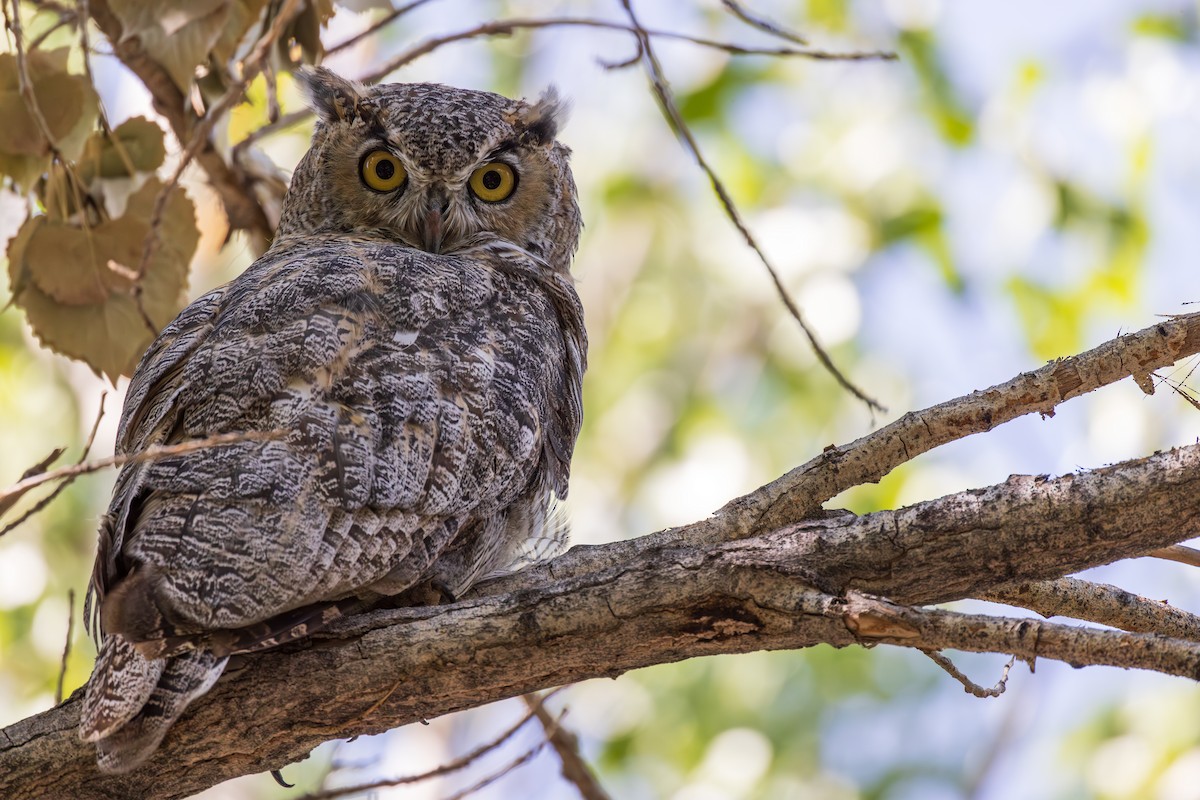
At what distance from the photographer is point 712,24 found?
8.96 metres

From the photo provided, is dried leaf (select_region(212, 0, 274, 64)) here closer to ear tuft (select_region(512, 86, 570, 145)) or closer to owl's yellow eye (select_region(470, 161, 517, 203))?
owl's yellow eye (select_region(470, 161, 517, 203))

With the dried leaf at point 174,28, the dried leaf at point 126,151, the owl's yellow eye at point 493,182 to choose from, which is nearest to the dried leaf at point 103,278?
the dried leaf at point 126,151

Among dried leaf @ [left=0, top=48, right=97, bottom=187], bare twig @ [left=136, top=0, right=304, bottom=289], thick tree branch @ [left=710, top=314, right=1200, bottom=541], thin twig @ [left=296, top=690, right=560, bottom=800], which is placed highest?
dried leaf @ [left=0, top=48, right=97, bottom=187]

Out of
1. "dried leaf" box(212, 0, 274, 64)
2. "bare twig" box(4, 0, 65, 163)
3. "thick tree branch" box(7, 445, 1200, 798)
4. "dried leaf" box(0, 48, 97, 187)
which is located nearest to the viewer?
"thick tree branch" box(7, 445, 1200, 798)

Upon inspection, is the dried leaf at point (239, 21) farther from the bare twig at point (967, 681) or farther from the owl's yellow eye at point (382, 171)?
the bare twig at point (967, 681)

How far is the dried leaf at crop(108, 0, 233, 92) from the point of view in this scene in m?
3.05

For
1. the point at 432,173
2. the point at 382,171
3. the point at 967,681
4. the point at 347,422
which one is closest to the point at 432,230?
the point at 432,173

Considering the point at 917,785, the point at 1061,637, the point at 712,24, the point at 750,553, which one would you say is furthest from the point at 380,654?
the point at 712,24

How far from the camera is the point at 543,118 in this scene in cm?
405

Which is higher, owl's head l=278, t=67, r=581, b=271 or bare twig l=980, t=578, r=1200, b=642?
owl's head l=278, t=67, r=581, b=271

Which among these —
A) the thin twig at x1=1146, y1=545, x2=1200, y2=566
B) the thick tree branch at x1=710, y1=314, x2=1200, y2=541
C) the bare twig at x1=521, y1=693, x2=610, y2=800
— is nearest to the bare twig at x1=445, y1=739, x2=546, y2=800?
the bare twig at x1=521, y1=693, x2=610, y2=800

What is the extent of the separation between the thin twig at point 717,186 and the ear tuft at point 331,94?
105 cm

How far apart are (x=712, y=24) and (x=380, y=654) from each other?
24.6 ft

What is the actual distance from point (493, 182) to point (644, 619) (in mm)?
1987
